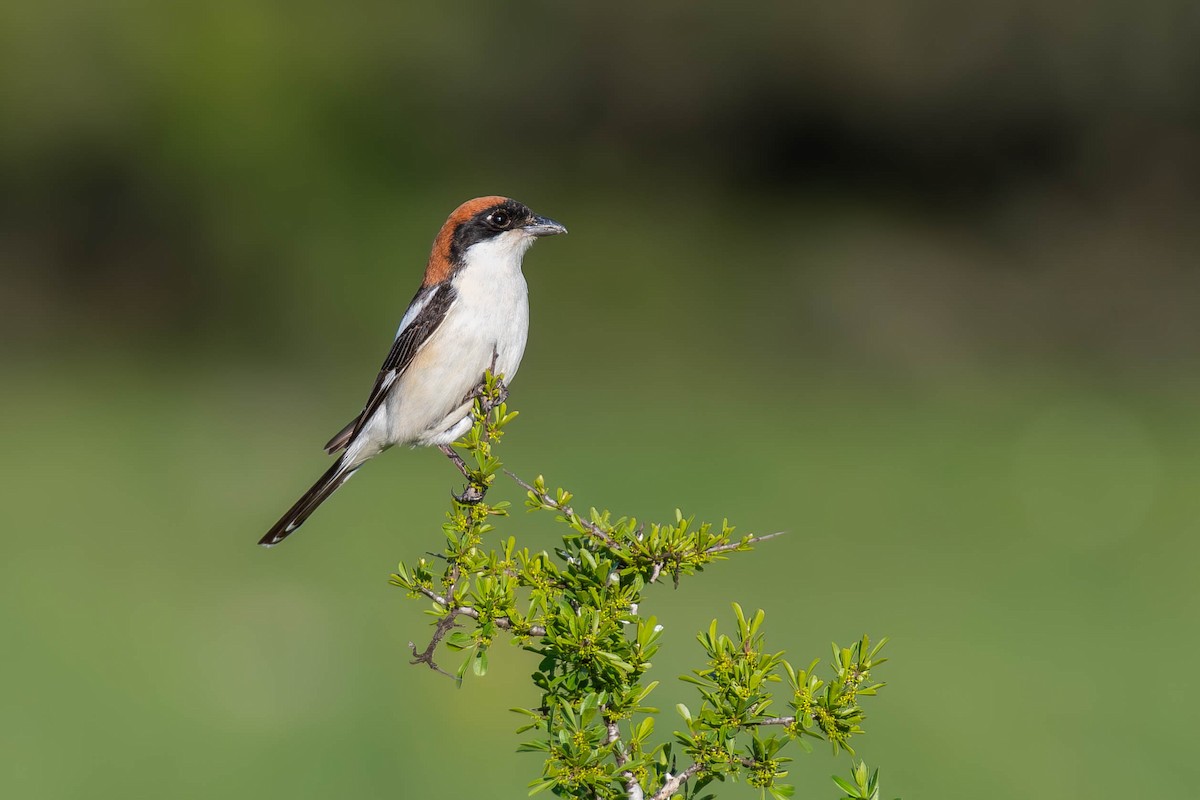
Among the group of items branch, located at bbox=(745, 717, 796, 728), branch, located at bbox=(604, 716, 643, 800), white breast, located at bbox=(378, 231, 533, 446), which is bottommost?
branch, located at bbox=(604, 716, 643, 800)

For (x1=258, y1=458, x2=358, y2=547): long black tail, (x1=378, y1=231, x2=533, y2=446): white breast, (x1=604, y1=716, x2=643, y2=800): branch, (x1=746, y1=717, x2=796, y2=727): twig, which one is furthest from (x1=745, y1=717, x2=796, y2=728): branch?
(x1=258, y1=458, x2=358, y2=547): long black tail

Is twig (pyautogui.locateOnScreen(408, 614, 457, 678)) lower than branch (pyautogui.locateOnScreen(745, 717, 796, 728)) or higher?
lower

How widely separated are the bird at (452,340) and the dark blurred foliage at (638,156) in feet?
47.5

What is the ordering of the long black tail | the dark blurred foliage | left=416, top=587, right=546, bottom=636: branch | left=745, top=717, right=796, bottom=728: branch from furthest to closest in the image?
the dark blurred foliage → the long black tail → left=416, top=587, right=546, bottom=636: branch → left=745, top=717, right=796, bottom=728: branch

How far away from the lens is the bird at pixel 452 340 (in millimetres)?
4066

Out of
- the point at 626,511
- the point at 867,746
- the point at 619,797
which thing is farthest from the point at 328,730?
the point at 619,797

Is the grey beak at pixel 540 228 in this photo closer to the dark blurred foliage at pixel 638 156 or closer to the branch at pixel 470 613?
the branch at pixel 470 613

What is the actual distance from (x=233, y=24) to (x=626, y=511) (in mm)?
9823

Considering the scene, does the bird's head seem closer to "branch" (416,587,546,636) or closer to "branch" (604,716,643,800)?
"branch" (416,587,546,636)

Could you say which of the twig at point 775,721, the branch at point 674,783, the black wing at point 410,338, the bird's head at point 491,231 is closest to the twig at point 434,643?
the branch at point 674,783

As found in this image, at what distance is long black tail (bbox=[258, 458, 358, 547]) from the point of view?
157 inches

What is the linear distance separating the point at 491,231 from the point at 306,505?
102 centimetres

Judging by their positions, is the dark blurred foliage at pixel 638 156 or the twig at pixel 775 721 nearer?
the twig at pixel 775 721

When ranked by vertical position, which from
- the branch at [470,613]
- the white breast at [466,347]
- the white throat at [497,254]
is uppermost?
the white throat at [497,254]
